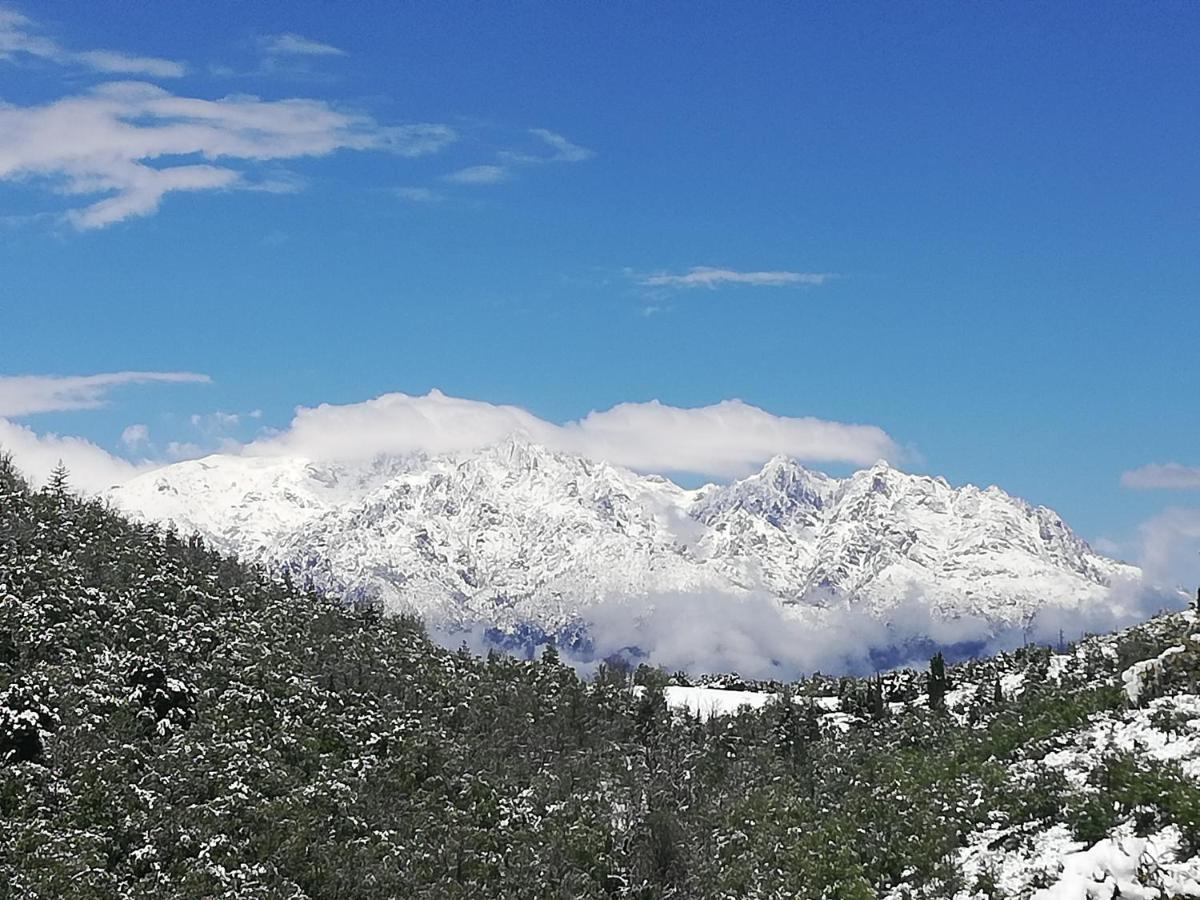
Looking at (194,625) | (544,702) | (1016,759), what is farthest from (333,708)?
(1016,759)

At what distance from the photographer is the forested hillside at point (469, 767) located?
30734 mm

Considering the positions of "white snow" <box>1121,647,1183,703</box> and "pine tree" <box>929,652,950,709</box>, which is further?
"pine tree" <box>929,652,950,709</box>

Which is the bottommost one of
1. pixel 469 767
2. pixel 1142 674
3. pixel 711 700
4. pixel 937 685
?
pixel 469 767

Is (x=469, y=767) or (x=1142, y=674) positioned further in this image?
(x=469, y=767)

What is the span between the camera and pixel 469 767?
68125mm

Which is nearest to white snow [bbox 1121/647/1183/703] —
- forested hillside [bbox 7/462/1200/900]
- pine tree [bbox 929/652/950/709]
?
forested hillside [bbox 7/462/1200/900]

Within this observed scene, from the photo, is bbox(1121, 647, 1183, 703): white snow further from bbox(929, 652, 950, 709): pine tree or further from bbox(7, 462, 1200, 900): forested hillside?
bbox(929, 652, 950, 709): pine tree

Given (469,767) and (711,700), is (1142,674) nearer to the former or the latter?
(469,767)

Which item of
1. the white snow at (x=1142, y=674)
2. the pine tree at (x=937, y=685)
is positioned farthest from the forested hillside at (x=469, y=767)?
the pine tree at (x=937, y=685)

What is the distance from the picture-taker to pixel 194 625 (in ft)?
228

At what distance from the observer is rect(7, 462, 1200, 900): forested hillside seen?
3073 cm

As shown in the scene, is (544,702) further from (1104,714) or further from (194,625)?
(1104,714)

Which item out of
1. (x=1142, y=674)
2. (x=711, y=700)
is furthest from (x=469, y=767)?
(x=711, y=700)

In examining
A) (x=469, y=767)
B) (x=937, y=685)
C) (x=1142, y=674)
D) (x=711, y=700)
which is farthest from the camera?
(x=711, y=700)
